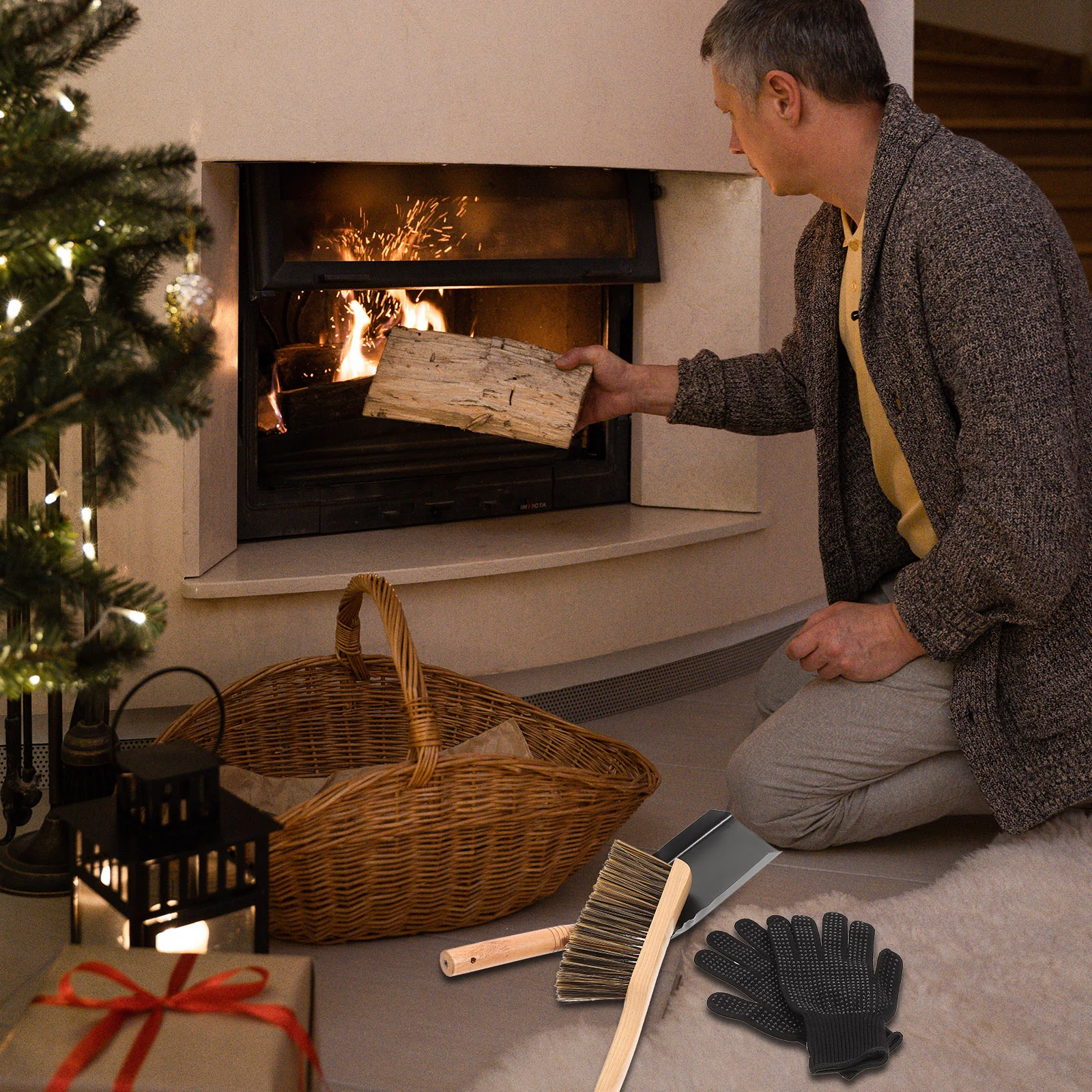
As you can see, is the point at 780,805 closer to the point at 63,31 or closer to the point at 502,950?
the point at 502,950

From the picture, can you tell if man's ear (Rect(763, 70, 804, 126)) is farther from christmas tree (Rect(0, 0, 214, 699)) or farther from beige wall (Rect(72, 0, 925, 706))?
christmas tree (Rect(0, 0, 214, 699))

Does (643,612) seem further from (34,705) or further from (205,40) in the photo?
(205,40)

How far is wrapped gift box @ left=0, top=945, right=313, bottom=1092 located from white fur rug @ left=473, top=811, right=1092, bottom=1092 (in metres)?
0.34

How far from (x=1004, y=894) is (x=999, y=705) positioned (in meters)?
0.24

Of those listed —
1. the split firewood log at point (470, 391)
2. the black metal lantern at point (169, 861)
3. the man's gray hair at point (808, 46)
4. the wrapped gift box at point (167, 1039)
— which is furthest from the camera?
the split firewood log at point (470, 391)

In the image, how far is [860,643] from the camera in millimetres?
1714

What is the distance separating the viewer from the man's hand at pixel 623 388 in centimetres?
202

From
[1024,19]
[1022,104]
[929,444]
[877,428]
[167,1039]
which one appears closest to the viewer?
[167,1039]

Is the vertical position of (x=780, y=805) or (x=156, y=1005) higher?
(x=156, y=1005)

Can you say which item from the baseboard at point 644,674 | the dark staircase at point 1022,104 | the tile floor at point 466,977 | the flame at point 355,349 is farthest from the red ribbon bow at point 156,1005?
the dark staircase at point 1022,104

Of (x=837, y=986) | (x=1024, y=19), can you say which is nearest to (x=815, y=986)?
(x=837, y=986)

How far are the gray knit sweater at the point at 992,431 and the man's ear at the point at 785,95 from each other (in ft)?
0.38

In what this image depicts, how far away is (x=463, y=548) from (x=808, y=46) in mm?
917

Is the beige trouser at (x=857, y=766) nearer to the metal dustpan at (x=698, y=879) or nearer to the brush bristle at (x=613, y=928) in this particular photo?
the metal dustpan at (x=698, y=879)
